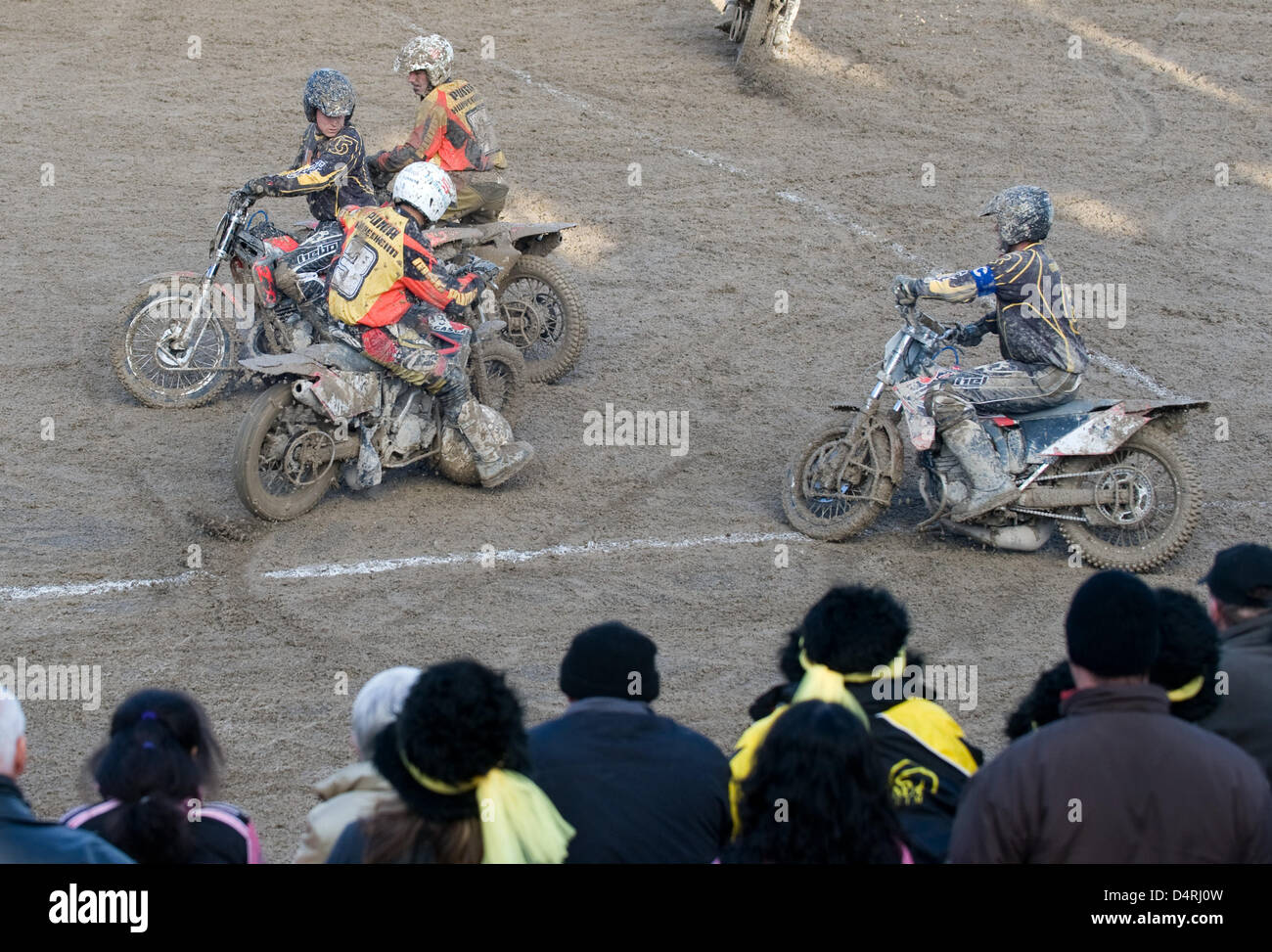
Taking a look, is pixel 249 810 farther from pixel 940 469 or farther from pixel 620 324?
pixel 620 324

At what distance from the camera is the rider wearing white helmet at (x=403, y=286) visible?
817 cm

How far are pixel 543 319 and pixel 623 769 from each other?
7.20 meters

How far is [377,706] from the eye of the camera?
149 inches

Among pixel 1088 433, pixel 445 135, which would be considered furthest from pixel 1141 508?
pixel 445 135

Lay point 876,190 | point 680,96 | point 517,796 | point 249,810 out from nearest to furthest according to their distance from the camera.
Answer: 1. point 517,796
2. point 249,810
3. point 876,190
4. point 680,96

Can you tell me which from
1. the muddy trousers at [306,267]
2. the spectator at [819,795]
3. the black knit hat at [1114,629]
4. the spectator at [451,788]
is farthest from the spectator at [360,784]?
the muddy trousers at [306,267]

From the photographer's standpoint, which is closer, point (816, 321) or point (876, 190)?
point (816, 321)

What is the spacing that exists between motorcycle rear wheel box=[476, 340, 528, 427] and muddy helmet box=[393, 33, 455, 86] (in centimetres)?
228

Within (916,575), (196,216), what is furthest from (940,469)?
(196,216)

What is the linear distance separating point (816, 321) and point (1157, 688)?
846 centimetres

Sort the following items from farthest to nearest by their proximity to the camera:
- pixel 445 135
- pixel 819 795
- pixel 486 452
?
pixel 445 135
pixel 486 452
pixel 819 795

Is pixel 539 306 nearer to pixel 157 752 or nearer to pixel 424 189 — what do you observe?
pixel 424 189

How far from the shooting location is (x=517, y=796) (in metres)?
3.33

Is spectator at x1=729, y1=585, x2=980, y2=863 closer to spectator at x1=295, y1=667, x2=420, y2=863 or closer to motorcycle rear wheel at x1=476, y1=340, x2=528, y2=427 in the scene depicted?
spectator at x1=295, y1=667, x2=420, y2=863
